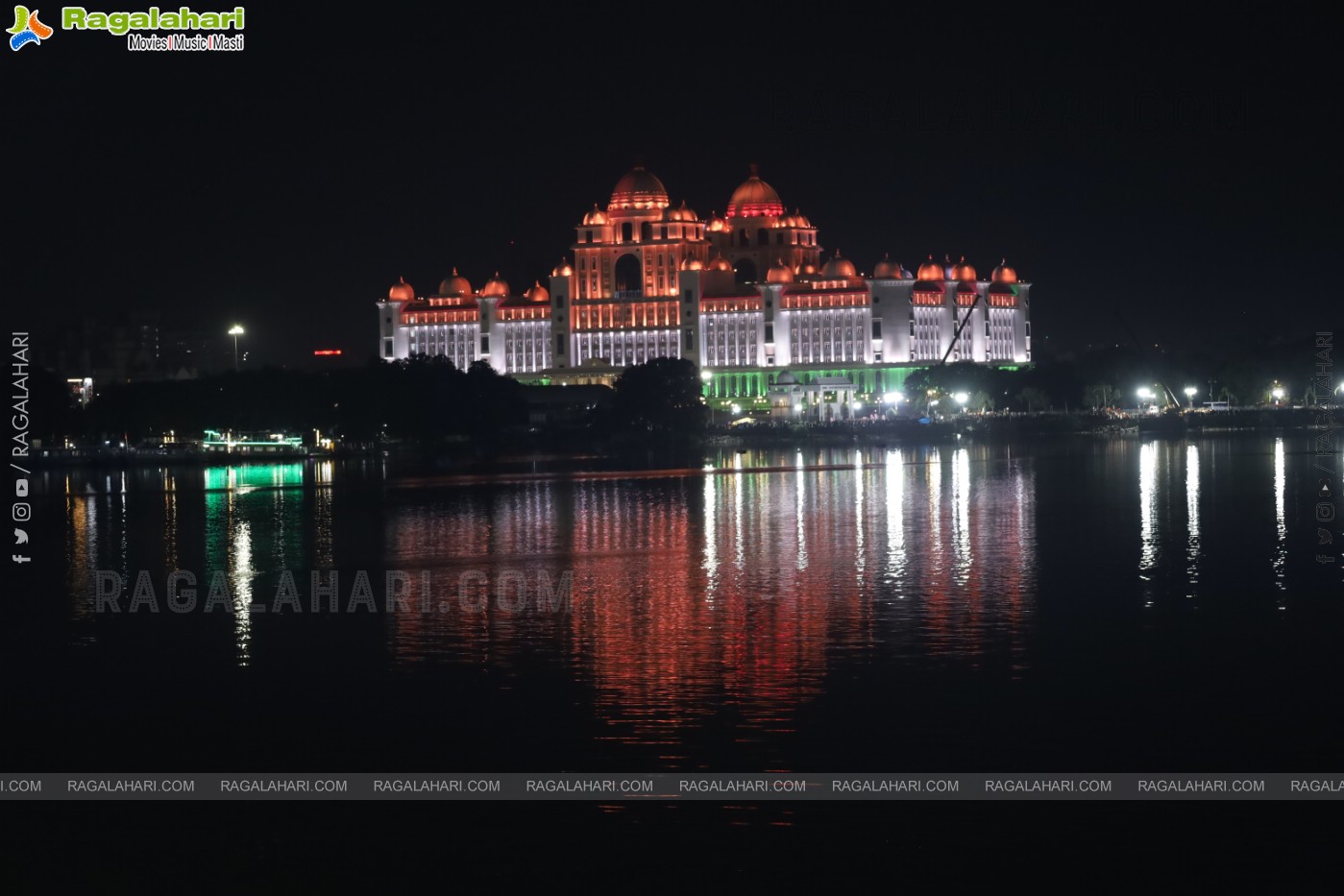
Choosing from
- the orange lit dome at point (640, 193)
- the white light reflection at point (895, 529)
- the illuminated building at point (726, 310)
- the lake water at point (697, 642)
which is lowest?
the lake water at point (697, 642)

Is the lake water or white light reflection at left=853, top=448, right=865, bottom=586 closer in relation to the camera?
the lake water

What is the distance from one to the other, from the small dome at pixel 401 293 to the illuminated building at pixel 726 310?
66cm

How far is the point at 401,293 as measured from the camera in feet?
541

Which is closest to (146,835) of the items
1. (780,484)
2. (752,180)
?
(780,484)

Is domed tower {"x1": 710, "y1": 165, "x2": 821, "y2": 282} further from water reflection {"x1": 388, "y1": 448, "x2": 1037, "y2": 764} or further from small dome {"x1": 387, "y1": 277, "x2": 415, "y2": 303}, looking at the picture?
water reflection {"x1": 388, "y1": 448, "x2": 1037, "y2": 764}

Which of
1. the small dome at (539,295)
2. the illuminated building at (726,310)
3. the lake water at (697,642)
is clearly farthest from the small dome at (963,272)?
the lake water at (697,642)

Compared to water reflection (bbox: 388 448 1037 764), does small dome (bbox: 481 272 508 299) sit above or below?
→ above

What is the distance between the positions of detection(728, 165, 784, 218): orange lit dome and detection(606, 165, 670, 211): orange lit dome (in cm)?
777

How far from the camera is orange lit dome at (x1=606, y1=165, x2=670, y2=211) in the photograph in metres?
154

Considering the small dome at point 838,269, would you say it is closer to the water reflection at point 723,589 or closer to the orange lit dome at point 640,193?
the orange lit dome at point 640,193

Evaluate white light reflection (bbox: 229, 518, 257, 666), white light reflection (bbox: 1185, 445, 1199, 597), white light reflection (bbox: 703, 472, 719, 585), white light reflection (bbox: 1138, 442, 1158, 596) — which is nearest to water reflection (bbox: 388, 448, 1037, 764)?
white light reflection (bbox: 703, 472, 719, 585)

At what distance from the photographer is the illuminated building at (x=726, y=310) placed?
14975 cm

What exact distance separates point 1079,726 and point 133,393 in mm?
104371

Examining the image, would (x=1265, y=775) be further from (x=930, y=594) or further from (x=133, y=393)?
(x=133, y=393)
